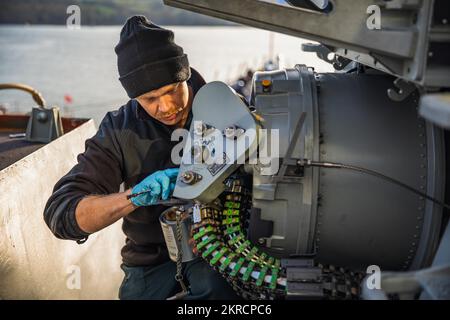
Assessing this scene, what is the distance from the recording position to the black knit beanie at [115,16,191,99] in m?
2.49

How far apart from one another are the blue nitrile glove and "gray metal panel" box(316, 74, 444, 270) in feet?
2.18

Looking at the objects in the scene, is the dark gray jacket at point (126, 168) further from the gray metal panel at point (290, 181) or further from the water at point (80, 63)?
the water at point (80, 63)

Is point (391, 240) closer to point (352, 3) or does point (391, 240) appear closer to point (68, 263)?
point (352, 3)

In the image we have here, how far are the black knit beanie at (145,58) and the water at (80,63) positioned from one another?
288 inches

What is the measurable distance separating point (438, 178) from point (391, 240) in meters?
0.30

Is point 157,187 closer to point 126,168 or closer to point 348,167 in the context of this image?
point 126,168

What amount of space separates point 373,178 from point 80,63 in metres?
21.0

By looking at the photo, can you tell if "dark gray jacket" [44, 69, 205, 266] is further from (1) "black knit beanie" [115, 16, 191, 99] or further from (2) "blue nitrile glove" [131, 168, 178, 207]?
(2) "blue nitrile glove" [131, 168, 178, 207]

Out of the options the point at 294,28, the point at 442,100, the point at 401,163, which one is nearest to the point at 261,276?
the point at 401,163

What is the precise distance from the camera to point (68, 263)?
11.5 feet

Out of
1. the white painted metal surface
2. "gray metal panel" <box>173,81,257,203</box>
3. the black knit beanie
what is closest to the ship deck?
the white painted metal surface

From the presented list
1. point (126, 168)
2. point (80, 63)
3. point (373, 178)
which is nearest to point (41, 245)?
point (126, 168)

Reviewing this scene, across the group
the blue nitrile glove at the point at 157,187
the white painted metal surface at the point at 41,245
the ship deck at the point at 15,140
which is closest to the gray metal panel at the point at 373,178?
the blue nitrile glove at the point at 157,187
